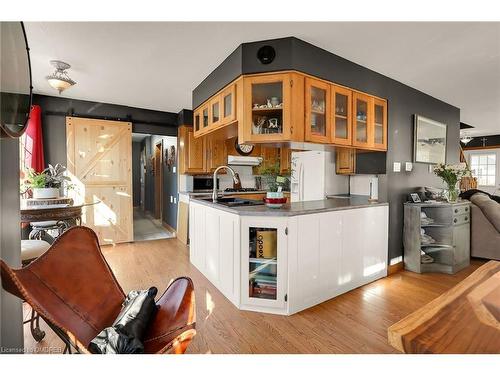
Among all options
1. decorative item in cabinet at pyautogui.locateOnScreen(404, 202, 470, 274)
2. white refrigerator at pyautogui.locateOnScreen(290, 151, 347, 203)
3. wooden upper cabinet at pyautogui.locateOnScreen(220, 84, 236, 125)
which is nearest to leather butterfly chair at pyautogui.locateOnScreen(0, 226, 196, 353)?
wooden upper cabinet at pyautogui.locateOnScreen(220, 84, 236, 125)

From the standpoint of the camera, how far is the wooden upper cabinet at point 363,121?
2.96m

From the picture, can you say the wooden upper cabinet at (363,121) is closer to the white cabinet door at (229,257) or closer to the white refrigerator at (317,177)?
the white refrigerator at (317,177)

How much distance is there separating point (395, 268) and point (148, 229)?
4974 mm

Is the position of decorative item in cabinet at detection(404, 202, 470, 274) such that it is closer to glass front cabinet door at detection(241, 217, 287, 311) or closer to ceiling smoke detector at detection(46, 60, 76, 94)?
glass front cabinet door at detection(241, 217, 287, 311)

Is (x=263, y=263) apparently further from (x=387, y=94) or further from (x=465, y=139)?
(x=465, y=139)

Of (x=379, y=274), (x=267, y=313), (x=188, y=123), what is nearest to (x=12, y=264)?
(x=267, y=313)

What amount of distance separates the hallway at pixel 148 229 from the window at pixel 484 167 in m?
8.99

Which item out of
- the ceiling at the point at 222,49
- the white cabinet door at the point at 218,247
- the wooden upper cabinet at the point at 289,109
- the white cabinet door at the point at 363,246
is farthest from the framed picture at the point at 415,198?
the white cabinet door at the point at 218,247

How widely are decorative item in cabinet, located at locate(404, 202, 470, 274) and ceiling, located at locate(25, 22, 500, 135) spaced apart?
5.44 ft

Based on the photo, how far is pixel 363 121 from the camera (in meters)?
3.04

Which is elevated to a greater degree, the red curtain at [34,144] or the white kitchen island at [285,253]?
the red curtain at [34,144]
